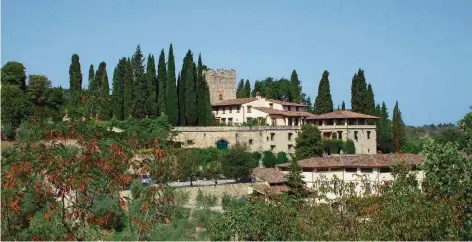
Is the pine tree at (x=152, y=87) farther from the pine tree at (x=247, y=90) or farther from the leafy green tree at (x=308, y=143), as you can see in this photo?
the pine tree at (x=247, y=90)

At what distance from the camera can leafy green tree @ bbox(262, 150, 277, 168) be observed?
43844mm

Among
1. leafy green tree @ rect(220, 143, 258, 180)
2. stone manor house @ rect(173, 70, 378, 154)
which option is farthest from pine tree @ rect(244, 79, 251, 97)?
leafy green tree @ rect(220, 143, 258, 180)

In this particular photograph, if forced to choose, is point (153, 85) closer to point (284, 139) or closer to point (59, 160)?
point (284, 139)

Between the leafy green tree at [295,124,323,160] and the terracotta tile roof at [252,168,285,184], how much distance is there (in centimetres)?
365

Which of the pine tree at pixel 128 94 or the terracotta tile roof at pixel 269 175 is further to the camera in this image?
the pine tree at pixel 128 94

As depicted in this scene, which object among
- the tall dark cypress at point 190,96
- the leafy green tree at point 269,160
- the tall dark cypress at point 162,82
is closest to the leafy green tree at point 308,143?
the leafy green tree at point 269,160

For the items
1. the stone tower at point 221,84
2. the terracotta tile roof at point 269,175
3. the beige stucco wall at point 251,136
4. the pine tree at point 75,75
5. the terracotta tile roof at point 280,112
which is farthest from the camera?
the stone tower at point 221,84

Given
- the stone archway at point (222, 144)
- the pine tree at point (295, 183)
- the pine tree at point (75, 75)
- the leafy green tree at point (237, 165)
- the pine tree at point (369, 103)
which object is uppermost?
the pine tree at point (75, 75)

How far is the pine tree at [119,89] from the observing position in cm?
4381

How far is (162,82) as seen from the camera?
45.3m

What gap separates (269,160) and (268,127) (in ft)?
12.3

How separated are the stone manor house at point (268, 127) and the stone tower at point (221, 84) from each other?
0.11 meters

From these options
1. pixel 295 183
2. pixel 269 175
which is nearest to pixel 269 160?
pixel 269 175

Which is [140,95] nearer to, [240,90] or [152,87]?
[152,87]
